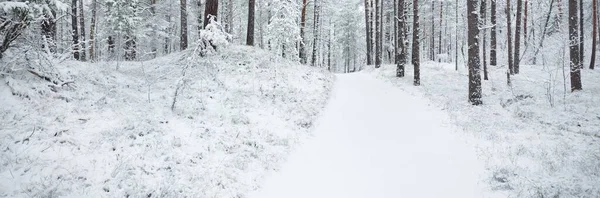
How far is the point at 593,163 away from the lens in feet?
19.9

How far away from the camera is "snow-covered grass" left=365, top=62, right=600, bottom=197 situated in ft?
17.8

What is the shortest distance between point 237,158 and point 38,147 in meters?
3.44

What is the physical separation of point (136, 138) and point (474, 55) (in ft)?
42.4

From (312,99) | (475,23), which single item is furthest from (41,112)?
(475,23)

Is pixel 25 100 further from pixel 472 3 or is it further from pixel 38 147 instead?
pixel 472 3

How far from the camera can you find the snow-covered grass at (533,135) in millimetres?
5434

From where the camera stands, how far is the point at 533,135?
27.0 ft

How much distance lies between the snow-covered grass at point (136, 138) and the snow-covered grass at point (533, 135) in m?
4.78

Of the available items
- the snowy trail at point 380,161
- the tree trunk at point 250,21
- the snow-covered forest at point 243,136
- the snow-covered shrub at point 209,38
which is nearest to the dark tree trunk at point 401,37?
the snow-covered forest at point 243,136

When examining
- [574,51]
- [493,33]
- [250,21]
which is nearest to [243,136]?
[250,21]

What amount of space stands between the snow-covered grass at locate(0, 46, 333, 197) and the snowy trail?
620mm

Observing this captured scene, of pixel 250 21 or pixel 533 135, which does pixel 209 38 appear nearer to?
pixel 533 135

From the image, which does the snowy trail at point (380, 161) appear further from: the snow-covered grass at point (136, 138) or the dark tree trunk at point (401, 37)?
the dark tree trunk at point (401, 37)

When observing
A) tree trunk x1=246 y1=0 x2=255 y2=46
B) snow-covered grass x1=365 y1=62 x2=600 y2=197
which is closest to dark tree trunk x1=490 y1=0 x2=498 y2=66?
snow-covered grass x1=365 y1=62 x2=600 y2=197
